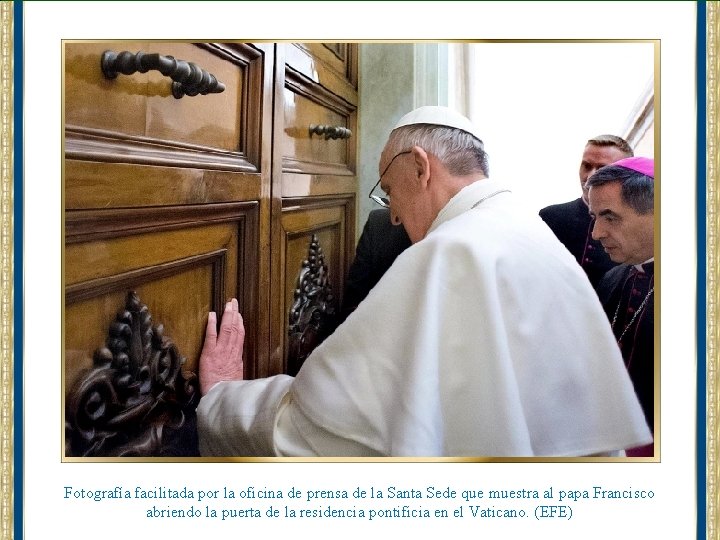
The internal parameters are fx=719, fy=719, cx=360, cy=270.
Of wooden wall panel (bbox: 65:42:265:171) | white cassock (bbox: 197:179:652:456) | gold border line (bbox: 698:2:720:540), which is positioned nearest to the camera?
wooden wall panel (bbox: 65:42:265:171)

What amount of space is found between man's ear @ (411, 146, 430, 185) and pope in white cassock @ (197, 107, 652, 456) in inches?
2.1

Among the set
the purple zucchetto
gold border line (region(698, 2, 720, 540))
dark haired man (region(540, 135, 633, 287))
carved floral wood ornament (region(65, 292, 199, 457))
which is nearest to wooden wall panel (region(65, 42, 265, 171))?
carved floral wood ornament (region(65, 292, 199, 457))

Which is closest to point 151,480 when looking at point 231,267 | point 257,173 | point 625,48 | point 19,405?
point 19,405

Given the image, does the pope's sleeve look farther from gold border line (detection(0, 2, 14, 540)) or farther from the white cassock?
gold border line (detection(0, 2, 14, 540))

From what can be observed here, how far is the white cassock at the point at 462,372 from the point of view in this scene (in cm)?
120

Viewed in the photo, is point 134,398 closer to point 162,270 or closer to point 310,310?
point 162,270

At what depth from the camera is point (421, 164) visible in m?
1.35

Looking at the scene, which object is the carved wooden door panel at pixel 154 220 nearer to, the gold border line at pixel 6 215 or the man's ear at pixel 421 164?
the gold border line at pixel 6 215

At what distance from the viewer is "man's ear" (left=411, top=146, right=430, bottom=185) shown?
52.6 inches

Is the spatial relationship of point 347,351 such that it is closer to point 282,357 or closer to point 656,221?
point 282,357

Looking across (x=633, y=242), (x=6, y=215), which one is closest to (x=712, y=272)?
(x=633, y=242)

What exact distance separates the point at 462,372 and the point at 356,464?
255 millimetres

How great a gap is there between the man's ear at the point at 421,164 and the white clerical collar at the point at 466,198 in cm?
7

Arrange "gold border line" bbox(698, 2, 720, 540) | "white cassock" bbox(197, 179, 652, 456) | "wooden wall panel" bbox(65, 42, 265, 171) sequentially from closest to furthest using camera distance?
"wooden wall panel" bbox(65, 42, 265, 171) → "white cassock" bbox(197, 179, 652, 456) → "gold border line" bbox(698, 2, 720, 540)
